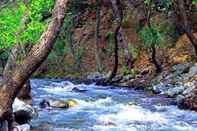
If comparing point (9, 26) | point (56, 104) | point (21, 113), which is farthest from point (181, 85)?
point (21, 113)

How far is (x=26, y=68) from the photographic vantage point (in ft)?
31.2

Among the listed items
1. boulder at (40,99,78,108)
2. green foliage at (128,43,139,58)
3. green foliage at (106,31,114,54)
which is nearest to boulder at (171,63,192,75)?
green foliage at (128,43,139,58)

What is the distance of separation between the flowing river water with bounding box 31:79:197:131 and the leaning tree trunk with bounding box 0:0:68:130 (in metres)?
6.27

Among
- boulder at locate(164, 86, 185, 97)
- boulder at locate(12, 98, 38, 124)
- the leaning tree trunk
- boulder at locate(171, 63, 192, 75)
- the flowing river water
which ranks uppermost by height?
the leaning tree trunk

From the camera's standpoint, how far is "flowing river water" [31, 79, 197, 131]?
16047 millimetres

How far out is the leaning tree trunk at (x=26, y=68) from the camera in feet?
30.6

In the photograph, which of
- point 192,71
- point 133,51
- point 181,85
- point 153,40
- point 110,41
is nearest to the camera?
point 181,85

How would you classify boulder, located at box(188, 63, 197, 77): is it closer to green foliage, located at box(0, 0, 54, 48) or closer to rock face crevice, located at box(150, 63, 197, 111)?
rock face crevice, located at box(150, 63, 197, 111)

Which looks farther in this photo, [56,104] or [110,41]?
[110,41]

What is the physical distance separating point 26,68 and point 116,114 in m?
9.54

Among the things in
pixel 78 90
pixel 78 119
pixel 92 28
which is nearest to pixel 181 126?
pixel 78 119

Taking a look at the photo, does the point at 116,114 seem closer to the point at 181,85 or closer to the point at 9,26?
the point at 9,26

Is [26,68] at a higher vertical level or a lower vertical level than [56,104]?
higher

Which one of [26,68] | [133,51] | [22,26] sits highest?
[22,26]
